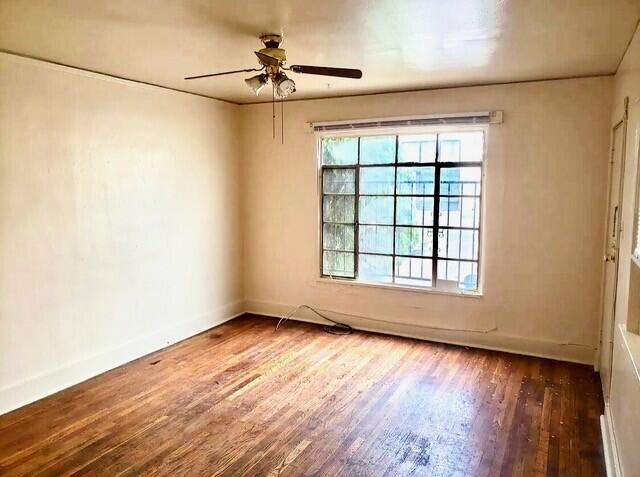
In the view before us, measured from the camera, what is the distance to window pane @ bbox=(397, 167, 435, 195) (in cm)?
467

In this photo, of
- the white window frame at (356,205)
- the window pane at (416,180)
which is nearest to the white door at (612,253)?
the white window frame at (356,205)

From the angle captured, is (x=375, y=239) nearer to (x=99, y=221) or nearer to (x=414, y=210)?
(x=414, y=210)

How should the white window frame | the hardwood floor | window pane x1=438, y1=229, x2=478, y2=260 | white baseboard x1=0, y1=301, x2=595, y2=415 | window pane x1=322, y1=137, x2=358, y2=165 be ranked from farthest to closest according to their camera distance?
window pane x1=322, y1=137, x2=358, y2=165, window pane x1=438, y1=229, x2=478, y2=260, the white window frame, white baseboard x1=0, y1=301, x2=595, y2=415, the hardwood floor

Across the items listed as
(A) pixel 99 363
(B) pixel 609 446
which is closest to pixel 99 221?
(A) pixel 99 363

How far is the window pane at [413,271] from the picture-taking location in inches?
189

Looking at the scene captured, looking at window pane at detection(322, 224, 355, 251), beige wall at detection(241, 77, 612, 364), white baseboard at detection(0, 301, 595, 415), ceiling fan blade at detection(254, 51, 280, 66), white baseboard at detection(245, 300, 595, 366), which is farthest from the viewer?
window pane at detection(322, 224, 355, 251)

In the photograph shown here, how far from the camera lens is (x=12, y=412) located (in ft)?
10.7

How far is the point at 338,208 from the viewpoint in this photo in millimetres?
5207

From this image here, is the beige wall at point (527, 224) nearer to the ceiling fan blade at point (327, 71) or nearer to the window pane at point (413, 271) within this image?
the window pane at point (413, 271)

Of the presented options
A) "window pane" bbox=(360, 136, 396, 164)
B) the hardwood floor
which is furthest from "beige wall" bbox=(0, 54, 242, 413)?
"window pane" bbox=(360, 136, 396, 164)

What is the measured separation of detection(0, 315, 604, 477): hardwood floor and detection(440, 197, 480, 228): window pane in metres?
1.22

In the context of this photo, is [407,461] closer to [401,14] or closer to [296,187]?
[401,14]

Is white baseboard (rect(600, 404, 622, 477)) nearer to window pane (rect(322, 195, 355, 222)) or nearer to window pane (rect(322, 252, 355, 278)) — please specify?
window pane (rect(322, 252, 355, 278))

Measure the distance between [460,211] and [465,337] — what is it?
1227mm
